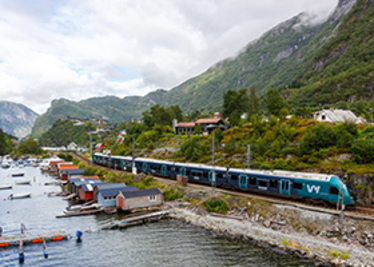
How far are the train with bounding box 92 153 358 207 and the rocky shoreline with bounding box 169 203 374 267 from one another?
289 cm

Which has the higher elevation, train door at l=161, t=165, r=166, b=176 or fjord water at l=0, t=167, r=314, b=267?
train door at l=161, t=165, r=166, b=176

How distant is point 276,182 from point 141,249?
53.6 feet

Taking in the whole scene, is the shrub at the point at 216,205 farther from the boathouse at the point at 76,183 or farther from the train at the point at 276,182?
the boathouse at the point at 76,183

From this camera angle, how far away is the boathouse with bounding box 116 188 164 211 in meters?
35.0

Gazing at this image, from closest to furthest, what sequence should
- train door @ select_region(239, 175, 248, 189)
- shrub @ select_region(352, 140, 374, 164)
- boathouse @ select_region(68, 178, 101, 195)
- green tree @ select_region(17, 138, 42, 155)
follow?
shrub @ select_region(352, 140, 374, 164) < train door @ select_region(239, 175, 248, 189) < boathouse @ select_region(68, 178, 101, 195) < green tree @ select_region(17, 138, 42, 155)

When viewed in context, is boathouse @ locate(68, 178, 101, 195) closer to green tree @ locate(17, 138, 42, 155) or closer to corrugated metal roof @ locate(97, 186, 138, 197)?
corrugated metal roof @ locate(97, 186, 138, 197)

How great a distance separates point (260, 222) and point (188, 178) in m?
16.7

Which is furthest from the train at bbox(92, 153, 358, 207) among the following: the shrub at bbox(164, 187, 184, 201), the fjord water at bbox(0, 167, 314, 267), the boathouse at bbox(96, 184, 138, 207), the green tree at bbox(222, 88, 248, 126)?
the green tree at bbox(222, 88, 248, 126)

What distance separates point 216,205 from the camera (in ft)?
106

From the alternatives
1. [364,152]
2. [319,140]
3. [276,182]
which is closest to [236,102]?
[319,140]

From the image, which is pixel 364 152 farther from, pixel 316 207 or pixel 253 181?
pixel 253 181

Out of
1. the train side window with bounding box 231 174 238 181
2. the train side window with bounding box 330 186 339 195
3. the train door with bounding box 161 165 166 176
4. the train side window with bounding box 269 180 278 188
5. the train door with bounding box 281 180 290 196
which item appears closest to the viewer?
the train side window with bounding box 330 186 339 195

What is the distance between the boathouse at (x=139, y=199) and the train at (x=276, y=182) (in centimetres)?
719

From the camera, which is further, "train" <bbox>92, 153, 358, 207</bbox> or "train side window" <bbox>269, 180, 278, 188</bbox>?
"train side window" <bbox>269, 180, 278, 188</bbox>
